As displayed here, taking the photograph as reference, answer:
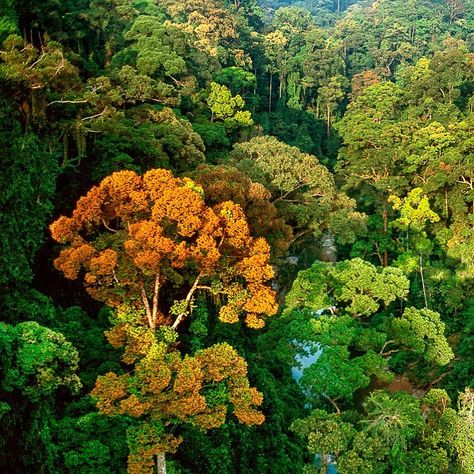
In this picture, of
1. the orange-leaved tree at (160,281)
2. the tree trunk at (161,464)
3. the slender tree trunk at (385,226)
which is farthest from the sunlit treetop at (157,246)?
the slender tree trunk at (385,226)

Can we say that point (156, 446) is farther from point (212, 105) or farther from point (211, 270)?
point (212, 105)

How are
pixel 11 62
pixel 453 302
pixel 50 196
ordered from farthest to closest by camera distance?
pixel 453 302, pixel 50 196, pixel 11 62

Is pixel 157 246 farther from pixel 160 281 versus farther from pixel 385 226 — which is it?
pixel 385 226

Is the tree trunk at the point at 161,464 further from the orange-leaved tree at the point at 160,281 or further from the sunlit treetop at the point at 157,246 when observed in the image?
the sunlit treetop at the point at 157,246

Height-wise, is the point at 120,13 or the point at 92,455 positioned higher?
the point at 120,13

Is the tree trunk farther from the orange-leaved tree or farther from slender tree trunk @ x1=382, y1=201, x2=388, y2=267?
slender tree trunk @ x1=382, y1=201, x2=388, y2=267

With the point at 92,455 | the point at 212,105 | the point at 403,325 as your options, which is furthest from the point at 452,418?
the point at 212,105

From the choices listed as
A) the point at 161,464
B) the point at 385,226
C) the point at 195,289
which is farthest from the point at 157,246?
the point at 385,226
